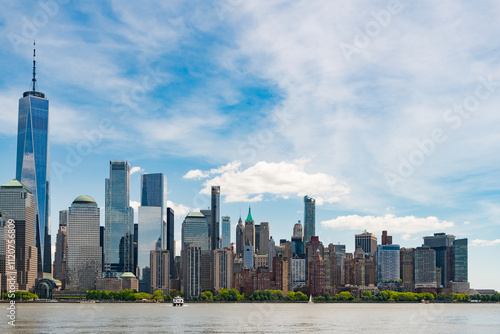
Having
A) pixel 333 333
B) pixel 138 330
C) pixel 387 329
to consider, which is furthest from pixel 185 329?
pixel 387 329

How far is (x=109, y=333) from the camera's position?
117812 millimetres

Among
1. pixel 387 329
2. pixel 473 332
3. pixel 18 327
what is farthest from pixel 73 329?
pixel 473 332

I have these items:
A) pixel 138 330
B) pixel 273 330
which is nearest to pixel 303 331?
pixel 273 330

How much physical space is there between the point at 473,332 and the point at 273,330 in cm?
4488

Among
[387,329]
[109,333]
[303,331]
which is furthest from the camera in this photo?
[387,329]

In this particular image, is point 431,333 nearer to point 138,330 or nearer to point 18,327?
point 138,330

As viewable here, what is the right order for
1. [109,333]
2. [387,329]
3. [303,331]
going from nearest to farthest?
[109,333] < [303,331] < [387,329]

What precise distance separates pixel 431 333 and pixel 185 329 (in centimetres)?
A: 5124

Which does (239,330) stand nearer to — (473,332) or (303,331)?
(303,331)

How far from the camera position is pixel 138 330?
12719 centimetres

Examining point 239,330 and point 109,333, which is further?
point 239,330

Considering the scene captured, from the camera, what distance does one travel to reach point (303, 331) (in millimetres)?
126625

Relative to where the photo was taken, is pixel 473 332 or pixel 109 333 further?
pixel 473 332

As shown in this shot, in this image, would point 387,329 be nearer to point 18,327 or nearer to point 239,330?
point 239,330
